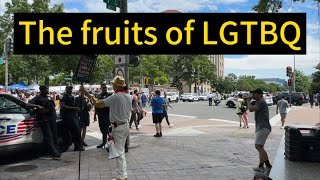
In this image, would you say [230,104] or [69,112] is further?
[230,104]

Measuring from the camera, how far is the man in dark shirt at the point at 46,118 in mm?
9047

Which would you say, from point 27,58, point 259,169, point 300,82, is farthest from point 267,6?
point 300,82

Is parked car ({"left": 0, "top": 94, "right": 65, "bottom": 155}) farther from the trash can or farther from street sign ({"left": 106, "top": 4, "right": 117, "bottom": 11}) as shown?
the trash can

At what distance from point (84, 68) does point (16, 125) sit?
8.20 ft

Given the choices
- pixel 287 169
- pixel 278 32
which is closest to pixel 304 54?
pixel 278 32

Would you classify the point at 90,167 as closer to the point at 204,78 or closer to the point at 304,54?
the point at 304,54

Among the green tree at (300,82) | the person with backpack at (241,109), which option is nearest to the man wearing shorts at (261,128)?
the person with backpack at (241,109)

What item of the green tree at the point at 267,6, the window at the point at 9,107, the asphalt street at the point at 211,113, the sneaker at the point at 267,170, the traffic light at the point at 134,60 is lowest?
the sneaker at the point at 267,170

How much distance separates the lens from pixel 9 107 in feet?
29.2

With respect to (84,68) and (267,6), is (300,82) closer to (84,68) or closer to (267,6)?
(267,6)

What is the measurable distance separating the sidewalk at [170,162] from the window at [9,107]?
1.23 meters

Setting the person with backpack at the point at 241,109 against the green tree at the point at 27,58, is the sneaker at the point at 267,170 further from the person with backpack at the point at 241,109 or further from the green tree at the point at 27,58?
the green tree at the point at 27,58

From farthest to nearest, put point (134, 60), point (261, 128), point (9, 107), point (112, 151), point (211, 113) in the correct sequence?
point (211, 113), point (134, 60), point (9, 107), point (261, 128), point (112, 151)

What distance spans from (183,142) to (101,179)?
5189mm
